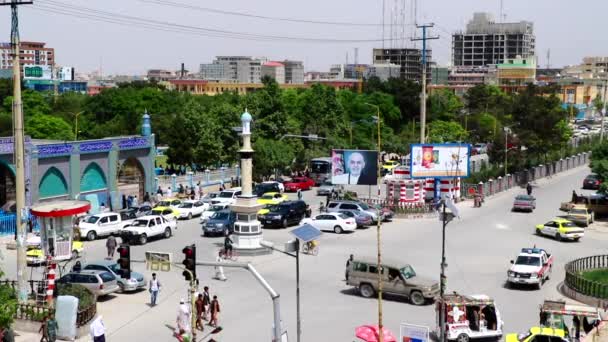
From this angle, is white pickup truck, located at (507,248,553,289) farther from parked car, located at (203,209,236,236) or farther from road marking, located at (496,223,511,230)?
parked car, located at (203,209,236,236)

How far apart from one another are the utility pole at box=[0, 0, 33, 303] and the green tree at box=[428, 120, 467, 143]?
6243 cm

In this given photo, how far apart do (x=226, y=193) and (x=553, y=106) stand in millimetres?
31544

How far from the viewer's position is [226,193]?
5072 centimetres

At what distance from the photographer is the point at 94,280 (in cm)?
2759

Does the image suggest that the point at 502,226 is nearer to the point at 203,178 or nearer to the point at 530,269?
the point at 530,269

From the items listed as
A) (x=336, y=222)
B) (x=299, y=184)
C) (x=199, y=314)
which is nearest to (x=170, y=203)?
(x=336, y=222)

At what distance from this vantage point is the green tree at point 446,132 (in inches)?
3376

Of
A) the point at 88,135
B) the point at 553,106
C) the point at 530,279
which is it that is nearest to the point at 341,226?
the point at 530,279

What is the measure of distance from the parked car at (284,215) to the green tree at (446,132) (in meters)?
41.3

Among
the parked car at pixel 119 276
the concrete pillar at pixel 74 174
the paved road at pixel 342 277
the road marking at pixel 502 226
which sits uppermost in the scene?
the concrete pillar at pixel 74 174

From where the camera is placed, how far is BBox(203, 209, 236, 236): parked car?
4091 centimetres

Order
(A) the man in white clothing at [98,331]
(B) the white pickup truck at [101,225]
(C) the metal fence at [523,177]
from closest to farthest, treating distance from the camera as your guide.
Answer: (A) the man in white clothing at [98,331]
(B) the white pickup truck at [101,225]
(C) the metal fence at [523,177]

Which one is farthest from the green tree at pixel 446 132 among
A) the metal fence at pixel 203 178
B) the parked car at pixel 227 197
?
the parked car at pixel 227 197

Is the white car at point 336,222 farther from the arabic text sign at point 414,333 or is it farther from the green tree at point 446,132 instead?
the green tree at point 446,132
